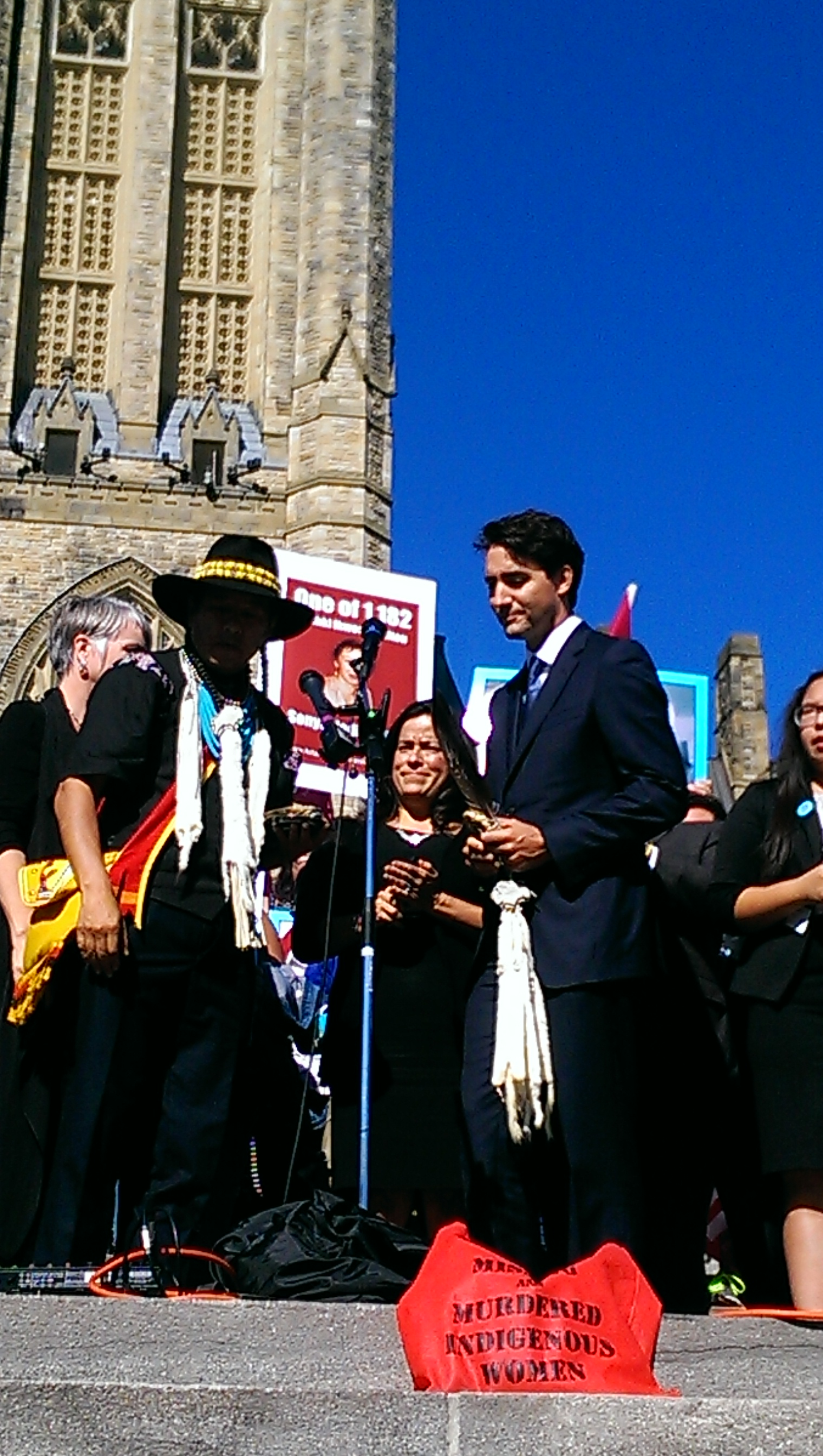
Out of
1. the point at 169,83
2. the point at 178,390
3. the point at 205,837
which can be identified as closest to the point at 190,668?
the point at 205,837

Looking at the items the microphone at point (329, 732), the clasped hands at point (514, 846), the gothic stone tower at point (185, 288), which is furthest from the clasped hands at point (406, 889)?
the gothic stone tower at point (185, 288)

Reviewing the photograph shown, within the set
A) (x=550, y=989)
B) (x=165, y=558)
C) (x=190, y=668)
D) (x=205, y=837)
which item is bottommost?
(x=550, y=989)

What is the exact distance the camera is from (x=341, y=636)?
14852 mm

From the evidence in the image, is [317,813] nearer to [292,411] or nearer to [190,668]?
[190,668]

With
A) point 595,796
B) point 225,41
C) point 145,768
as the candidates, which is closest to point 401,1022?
point 145,768

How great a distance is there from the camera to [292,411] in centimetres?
2866

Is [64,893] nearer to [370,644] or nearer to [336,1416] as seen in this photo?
[370,644]

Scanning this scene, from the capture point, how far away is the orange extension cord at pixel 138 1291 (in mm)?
3527

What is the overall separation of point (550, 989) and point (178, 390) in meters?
26.9

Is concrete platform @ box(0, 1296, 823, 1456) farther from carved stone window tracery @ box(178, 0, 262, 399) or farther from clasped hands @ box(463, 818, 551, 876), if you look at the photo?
carved stone window tracery @ box(178, 0, 262, 399)

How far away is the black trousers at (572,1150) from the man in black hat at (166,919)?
789mm

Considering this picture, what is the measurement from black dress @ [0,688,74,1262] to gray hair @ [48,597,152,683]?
10 centimetres

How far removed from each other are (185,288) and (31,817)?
86.6 feet

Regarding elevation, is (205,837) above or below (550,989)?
above
